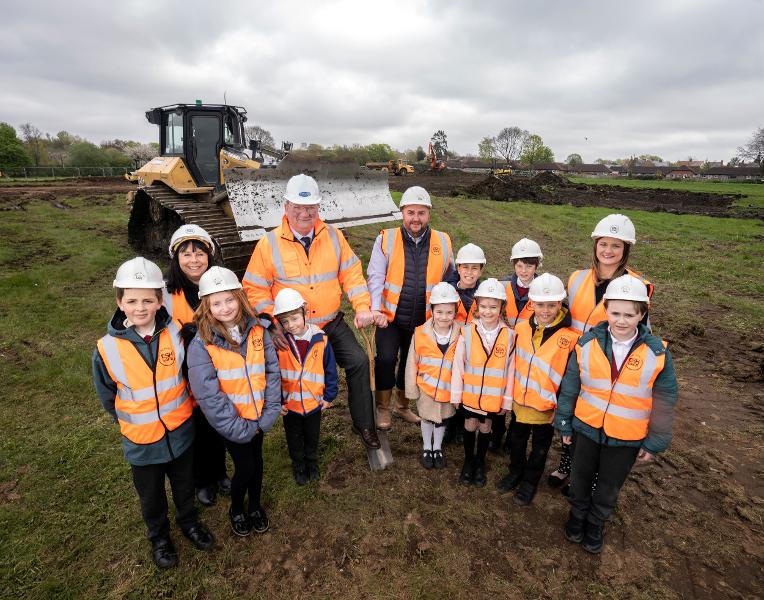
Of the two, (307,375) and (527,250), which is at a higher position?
(527,250)

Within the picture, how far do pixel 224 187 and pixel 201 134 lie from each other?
1670 millimetres

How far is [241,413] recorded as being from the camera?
2.75 metres

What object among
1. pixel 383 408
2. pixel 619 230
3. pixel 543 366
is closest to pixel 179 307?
pixel 383 408

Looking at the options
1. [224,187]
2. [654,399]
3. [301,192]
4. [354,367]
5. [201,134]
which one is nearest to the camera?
[654,399]

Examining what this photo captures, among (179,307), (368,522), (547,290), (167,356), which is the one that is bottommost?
(368,522)

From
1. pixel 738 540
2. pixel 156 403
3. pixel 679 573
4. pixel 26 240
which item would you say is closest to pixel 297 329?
pixel 156 403

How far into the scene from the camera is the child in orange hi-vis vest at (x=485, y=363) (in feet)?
10.6

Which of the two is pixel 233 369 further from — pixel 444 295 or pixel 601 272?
pixel 601 272

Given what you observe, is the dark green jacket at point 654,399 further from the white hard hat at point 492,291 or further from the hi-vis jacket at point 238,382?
the hi-vis jacket at point 238,382

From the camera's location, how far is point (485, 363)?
10.7 feet

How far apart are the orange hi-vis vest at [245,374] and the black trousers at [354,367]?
0.85 meters

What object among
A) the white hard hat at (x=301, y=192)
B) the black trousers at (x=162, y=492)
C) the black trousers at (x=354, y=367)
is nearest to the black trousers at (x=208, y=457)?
the black trousers at (x=162, y=492)

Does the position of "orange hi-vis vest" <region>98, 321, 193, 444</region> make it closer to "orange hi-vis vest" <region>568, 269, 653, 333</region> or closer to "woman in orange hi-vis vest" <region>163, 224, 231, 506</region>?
"woman in orange hi-vis vest" <region>163, 224, 231, 506</region>

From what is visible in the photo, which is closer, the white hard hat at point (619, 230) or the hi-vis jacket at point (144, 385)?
the hi-vis jacket at point (144, 385)
